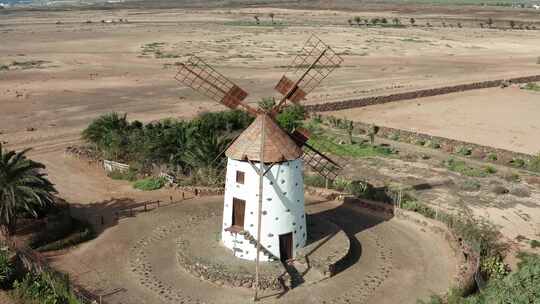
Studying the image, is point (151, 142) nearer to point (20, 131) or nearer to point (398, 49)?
point (20, 131)

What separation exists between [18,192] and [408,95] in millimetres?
47752

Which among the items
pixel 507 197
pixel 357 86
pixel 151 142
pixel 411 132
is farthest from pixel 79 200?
pixel 357 86

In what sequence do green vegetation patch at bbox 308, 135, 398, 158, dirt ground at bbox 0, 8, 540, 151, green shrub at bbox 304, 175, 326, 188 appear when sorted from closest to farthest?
green shrub at bbox 304, 175, 326, 188 → green vegetation patch at bbox 308, 135, 398, 158 → dirt ground at bbox 0, 8, 540, 151

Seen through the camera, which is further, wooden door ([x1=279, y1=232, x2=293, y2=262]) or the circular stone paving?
wooden door ([x1=279, y1=232, x2=293, y2=262])

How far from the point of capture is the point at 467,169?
36469mm

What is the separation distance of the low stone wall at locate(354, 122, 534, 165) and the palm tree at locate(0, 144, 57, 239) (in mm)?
28627

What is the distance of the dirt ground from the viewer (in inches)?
2115

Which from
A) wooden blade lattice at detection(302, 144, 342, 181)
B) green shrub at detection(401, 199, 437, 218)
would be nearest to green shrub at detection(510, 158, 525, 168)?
green shrub at detection(401, 199, 437, 218)

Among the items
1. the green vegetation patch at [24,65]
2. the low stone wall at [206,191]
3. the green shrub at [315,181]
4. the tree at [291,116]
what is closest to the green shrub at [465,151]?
the tree at [291,116]

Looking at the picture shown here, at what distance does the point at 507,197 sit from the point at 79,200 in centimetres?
2317

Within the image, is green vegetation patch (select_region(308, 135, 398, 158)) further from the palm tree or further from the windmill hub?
the palm tree

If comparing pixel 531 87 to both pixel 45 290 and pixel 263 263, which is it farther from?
pixel 45 290

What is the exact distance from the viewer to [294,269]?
2123 centimetres

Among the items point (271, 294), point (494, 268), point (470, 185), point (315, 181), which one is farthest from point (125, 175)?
point (494, 268)
